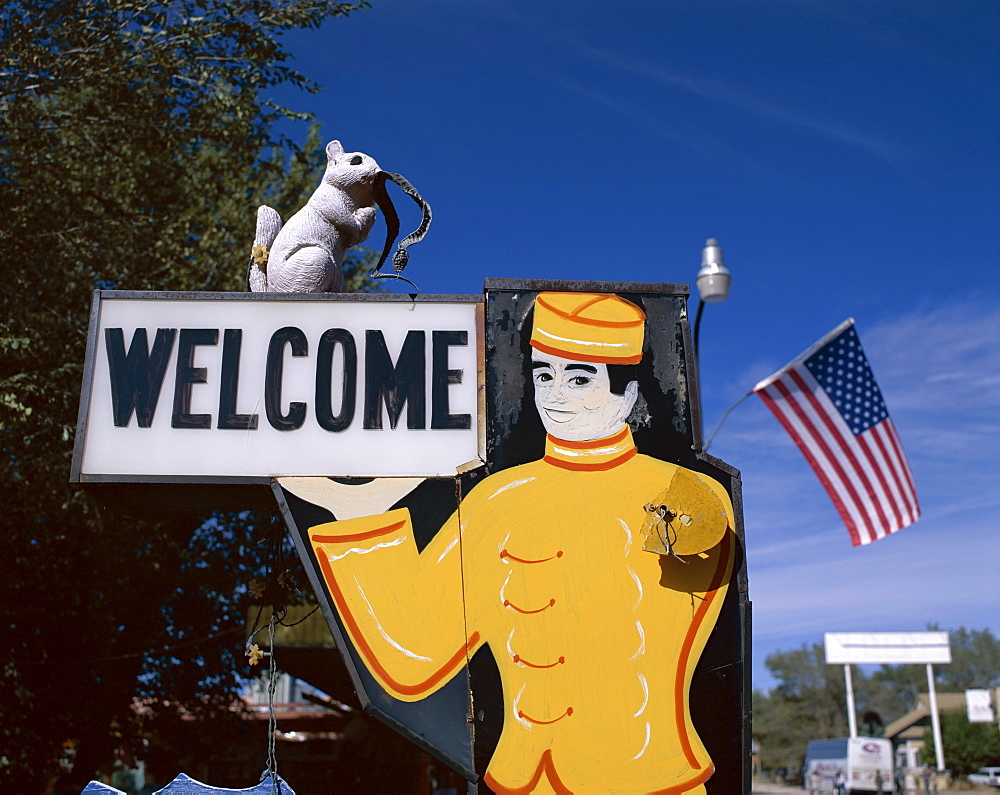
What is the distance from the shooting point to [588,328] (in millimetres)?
5645

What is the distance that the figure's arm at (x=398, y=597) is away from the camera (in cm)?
492

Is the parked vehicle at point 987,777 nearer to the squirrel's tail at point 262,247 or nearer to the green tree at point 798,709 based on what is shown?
the green tree at point 798,709

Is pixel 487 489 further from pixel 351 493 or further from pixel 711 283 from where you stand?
pixel 711 283

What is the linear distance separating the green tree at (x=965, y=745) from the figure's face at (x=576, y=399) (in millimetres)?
48916

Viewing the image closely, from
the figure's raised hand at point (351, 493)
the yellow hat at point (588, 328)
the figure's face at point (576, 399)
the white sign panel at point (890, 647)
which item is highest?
the yellow hat at point (588, 328)

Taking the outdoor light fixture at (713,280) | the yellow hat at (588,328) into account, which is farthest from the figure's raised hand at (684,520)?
the outdoor light fixture at (713,280)

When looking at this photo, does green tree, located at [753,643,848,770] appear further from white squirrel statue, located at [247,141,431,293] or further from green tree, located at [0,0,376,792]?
white squirrel statue, located at [247,141,431,293]

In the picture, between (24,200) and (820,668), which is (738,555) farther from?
(820,668)

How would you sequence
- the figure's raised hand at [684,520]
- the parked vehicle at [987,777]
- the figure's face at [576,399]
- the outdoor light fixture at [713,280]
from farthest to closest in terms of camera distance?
the parked vehicle at [987,777] < the outdoor light fixture at [713,280] < the figure's face at [576,399] < the figure's raised hand at [684,520]

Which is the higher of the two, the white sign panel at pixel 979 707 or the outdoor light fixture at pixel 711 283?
the outdoor light fixture at pixel 711 283

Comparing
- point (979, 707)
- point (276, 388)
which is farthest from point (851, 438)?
point (979, 707)

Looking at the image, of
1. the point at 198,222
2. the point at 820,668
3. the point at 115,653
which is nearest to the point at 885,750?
the point at 115,653

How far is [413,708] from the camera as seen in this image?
15.9ft

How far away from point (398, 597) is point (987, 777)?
1841 inches
